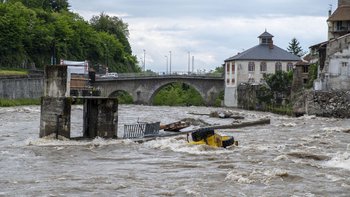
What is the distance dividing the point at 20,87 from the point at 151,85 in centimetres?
2787

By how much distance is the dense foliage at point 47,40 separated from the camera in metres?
115

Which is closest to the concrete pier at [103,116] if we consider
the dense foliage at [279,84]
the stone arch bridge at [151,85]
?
the dense foliage at [279,84]

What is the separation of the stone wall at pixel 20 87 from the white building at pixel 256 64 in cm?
3026

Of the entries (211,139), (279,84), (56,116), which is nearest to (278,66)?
(279,84)

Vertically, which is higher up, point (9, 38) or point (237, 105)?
point (9, 38)

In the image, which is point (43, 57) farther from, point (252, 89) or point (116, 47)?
point (252, 89)

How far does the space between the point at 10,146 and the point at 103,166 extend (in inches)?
375

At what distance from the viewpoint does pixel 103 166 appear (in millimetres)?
27984

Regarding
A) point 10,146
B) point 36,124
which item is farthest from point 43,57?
point 10,146

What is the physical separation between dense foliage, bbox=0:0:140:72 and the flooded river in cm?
7594

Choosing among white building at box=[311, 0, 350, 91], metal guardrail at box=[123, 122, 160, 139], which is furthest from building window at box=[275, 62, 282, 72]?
metal guardrail at box=[123, 122, 160, 139]

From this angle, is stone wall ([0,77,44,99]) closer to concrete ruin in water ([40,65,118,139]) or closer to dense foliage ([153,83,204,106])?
dense foliage ([153,83,204,106])

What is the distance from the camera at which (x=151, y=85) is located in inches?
4496

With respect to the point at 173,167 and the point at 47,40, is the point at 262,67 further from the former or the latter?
the point at 173,167
